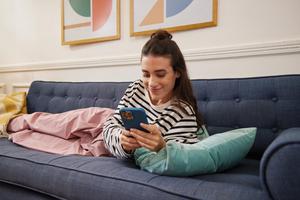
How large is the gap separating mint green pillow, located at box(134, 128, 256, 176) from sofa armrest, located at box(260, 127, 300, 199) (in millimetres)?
238

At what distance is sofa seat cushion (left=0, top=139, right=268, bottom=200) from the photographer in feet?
2.61

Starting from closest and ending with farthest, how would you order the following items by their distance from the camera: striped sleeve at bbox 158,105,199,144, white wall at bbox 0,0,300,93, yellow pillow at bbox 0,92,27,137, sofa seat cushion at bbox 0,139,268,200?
sofa seat cushion at bbox 0,139,268,200
striped sleeve at bbox 158,105,199,144
white wall at bbox 0,0,300,93
yellow pillow at bbox 0,92,27,137

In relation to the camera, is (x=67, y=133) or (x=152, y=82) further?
(x=67, y=133)

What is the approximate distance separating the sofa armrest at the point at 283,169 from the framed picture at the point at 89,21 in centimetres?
156

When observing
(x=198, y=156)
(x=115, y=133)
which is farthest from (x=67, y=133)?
(x=198, y=156)

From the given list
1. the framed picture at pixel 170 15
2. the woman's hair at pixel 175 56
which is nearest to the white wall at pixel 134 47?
the framed picture at pixel 170 15

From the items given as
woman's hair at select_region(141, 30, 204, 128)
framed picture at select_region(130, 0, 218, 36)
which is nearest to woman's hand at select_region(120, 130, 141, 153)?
woman's hair at select_region(141, 30, 204, 128)

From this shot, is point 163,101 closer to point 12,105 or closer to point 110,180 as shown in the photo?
point 110,180

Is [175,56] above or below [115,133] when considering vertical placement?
above

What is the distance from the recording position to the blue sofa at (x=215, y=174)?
28.3 inches

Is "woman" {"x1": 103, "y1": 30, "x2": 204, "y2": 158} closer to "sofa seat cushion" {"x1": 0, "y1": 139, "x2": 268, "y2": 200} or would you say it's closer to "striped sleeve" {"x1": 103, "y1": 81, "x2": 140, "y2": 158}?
"striped sleeve" {"x1": 103, "y1": 81, "x2": 140, "y2": 158}

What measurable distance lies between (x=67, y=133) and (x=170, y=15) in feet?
3.15

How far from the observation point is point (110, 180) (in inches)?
36.9

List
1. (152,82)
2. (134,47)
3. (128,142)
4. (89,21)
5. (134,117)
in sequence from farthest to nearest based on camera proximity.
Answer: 1. (89,21)
2. (134,47)
3. (152,82)
4. (128,142)
5. (134,117)
